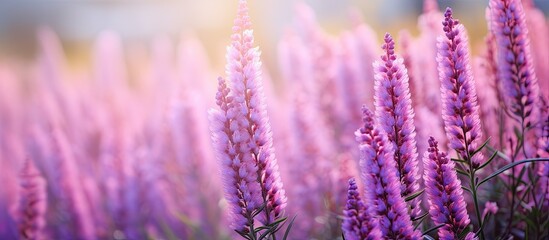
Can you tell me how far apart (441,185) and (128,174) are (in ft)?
6.97

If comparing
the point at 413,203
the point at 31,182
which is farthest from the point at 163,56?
the point at 413,203

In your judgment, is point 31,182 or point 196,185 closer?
point 31,182

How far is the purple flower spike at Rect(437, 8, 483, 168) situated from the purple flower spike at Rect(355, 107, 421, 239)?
0.85ft

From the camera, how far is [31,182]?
283cm

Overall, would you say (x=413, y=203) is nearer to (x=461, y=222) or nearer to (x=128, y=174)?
(x=461, y=222)

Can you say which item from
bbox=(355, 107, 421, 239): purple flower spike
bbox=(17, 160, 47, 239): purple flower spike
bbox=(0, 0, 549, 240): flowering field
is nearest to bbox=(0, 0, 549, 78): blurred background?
bbox=(0, 0, 549, 240): flowering field

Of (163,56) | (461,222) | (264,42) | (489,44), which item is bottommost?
(461,222)

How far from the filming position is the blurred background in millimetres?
9961

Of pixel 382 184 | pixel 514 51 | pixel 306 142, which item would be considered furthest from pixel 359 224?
pixel 306 142

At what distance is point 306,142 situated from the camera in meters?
3.42

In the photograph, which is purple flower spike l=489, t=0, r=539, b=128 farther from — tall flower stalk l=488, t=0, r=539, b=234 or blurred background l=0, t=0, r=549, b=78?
blurred background l=0, t=0, r=549, b=78

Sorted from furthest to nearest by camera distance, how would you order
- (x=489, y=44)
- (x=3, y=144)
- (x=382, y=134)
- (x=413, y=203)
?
(x=3, y=144) → (x=489, y=44) → (x=413, y=203) → (x=382, y=134)

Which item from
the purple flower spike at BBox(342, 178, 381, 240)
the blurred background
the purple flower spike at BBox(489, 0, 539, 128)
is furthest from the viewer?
the blurred background

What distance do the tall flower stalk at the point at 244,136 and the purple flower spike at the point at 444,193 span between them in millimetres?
370
